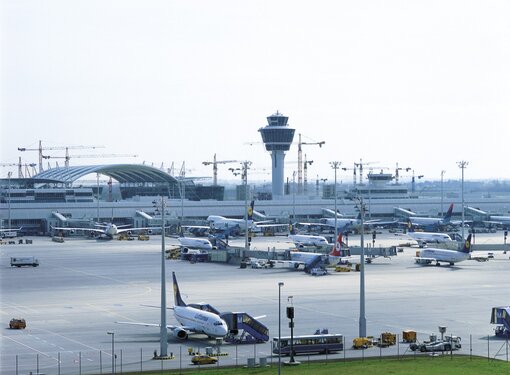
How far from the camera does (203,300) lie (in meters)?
89.2

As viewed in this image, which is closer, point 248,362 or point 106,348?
point 248,362

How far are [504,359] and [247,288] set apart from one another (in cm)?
4275

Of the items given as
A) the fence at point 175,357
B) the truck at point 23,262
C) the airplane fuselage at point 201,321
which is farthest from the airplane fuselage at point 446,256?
the airplane fuselage at point 201,321

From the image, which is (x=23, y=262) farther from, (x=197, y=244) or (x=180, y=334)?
(x=180, y=334)

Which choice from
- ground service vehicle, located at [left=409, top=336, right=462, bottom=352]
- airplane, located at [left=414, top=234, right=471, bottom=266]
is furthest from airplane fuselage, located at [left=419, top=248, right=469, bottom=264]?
ground service vehicle, located at [left=409, top=336, right=462, bottom=352]

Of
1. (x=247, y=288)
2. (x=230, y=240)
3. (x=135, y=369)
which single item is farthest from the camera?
(x=230, y=240)

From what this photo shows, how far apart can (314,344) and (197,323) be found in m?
9.34

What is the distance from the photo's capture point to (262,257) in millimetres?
130375

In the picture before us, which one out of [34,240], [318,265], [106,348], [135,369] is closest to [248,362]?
[135,369]

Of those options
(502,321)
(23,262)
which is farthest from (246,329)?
(23,262)

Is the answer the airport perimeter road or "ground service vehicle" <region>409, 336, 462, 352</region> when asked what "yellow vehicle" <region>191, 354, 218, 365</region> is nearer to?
the airport perimeter road

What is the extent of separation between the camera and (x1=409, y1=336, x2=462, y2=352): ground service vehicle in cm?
6278

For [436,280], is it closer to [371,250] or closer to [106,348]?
[371,250]

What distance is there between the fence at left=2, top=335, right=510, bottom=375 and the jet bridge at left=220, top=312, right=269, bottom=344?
1078 millimetres
